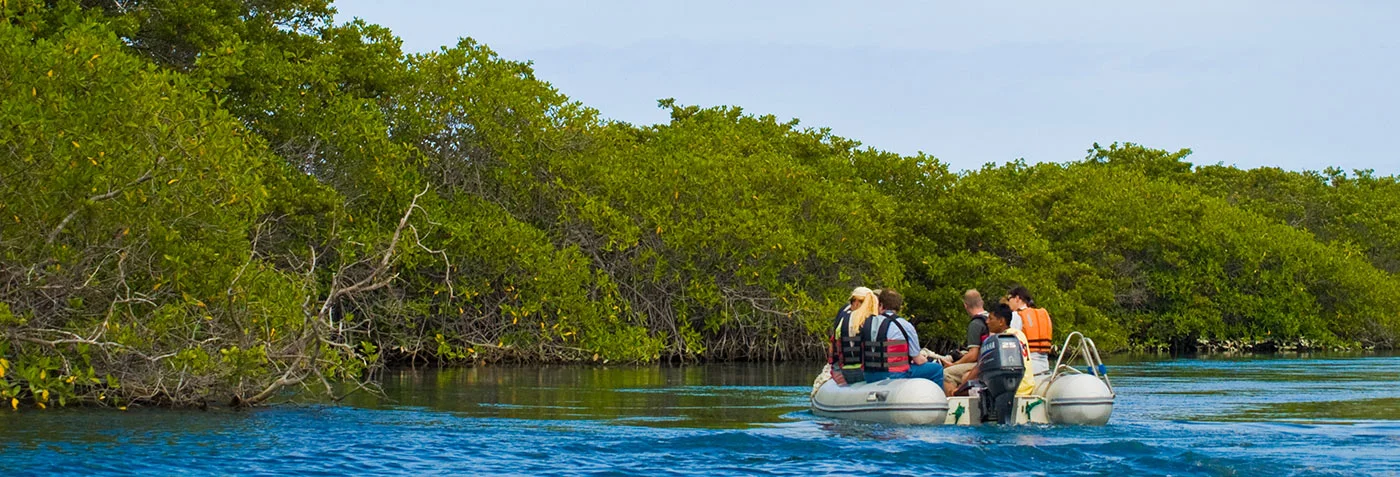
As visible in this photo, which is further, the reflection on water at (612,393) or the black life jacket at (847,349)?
the reflection on water at (612,393)

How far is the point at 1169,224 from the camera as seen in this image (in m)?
45.8

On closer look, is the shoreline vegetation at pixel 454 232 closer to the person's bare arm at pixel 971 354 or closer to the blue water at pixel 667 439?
the blue water at pixel 667 439

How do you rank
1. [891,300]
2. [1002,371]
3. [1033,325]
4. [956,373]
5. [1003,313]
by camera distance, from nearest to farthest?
[1002,371] < [891,300] < [1003,313] < [1033,325] < [956,373]

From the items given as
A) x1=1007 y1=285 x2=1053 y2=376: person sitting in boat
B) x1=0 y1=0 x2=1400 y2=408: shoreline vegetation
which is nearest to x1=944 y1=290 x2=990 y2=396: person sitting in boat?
x1=1007 y1=285 x2=1053 y2=376: person sitting in boat

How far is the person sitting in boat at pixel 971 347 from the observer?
1581 cm

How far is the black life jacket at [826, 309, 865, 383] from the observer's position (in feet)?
51.0

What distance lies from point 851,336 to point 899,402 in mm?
973

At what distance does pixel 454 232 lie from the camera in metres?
27.3

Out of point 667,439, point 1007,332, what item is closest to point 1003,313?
point 1007,332

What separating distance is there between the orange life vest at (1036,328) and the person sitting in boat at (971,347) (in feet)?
1.41

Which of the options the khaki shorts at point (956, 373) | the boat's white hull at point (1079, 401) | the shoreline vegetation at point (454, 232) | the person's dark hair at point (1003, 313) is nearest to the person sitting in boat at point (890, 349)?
the khaki shorts at point (956, 373)

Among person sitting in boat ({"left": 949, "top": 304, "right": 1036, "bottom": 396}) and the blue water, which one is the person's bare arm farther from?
the blue water

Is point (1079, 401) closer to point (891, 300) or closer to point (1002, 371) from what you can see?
point (1002, 371)

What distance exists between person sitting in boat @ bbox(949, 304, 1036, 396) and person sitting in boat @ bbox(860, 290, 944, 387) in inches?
18.6
